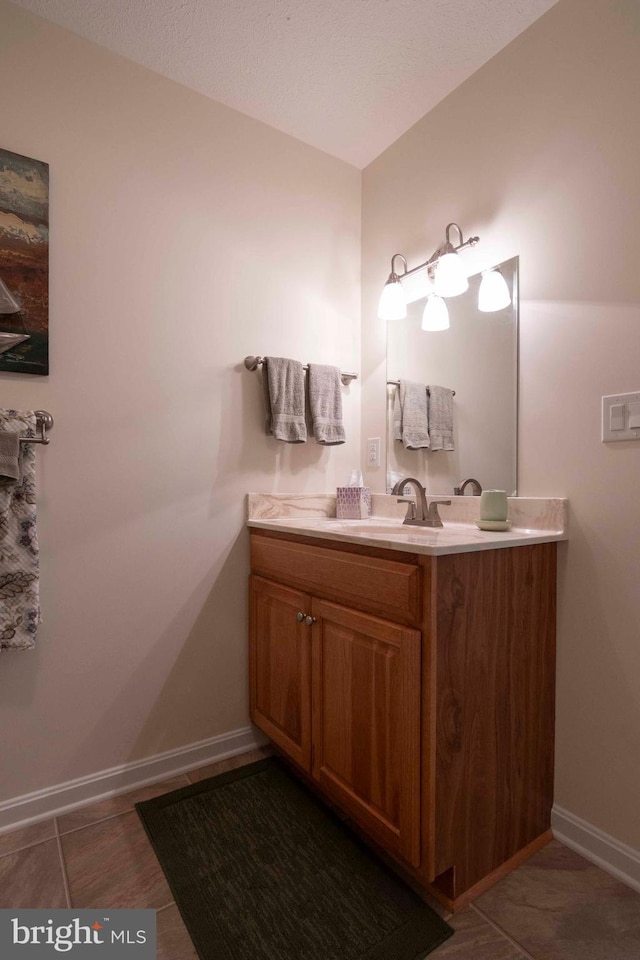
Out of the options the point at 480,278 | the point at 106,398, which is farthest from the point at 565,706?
the point at 106,398

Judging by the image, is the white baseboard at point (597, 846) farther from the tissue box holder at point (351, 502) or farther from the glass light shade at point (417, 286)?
the glass light shade at point (417, 286)

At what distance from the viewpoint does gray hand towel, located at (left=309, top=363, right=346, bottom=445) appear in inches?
77.9

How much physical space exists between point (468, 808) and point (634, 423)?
1057 mm

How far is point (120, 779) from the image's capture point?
1.65 metres

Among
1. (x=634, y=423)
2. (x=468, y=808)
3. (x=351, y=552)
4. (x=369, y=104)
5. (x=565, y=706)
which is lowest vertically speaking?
(x=468, y=808)

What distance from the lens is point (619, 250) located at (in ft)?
4.37

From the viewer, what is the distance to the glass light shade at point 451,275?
1708 millimetres

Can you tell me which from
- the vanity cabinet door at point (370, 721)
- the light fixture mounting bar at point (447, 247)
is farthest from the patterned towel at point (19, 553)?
the light fixture mounting bar at point (447, 247)

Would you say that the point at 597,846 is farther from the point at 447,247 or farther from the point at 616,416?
the point at 447,247

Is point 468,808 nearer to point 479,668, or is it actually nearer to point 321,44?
point 479,668

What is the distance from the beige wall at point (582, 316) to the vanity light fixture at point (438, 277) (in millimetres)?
99

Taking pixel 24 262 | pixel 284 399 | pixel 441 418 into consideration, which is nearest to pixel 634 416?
pixel 441 418

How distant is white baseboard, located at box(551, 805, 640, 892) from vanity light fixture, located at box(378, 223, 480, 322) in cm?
163

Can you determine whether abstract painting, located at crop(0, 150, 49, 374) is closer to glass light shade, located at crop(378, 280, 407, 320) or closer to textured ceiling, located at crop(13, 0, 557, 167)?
textured ceiling, located at crop(13, 0, 557, 167)
